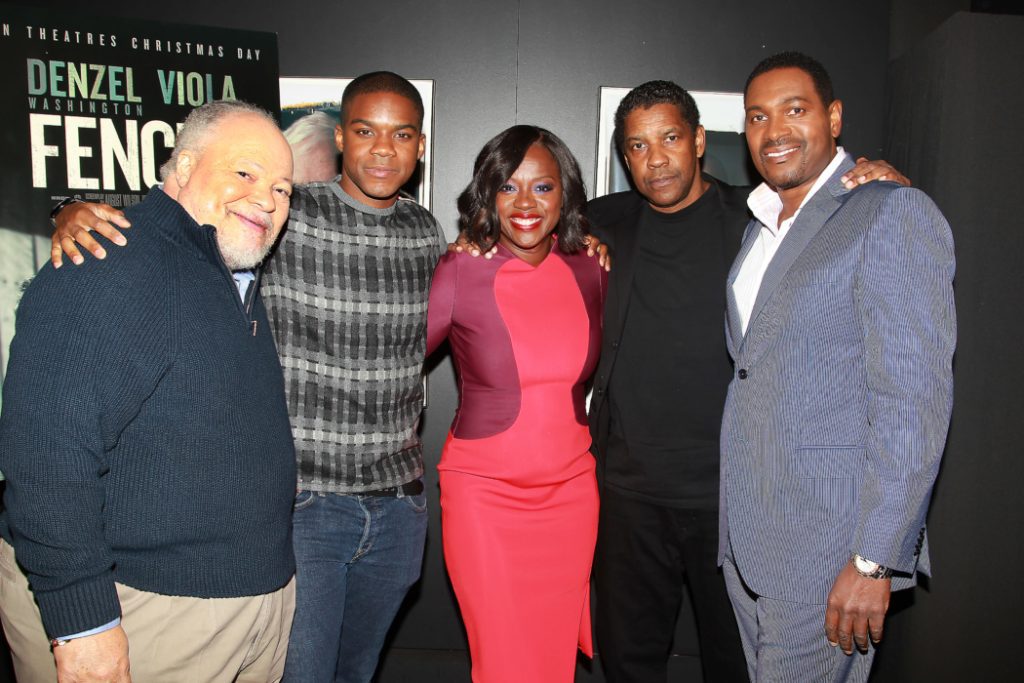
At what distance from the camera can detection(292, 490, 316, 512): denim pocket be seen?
7.59 ft

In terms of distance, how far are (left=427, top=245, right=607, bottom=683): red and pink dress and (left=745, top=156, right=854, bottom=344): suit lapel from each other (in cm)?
72

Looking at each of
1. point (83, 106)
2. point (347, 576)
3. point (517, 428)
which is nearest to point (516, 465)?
point (517, 428)

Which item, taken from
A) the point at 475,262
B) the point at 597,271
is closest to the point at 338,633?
the point at 475,262

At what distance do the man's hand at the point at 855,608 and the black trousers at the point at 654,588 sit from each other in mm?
639

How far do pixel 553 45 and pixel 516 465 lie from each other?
1.97 meters

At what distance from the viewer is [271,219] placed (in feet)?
6.40

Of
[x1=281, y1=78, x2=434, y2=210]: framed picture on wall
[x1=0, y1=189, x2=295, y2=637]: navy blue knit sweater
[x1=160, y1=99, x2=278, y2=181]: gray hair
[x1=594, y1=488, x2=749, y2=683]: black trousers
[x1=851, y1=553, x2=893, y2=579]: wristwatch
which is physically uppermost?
[x1=281, y1=78, x2=434, y2=210]: framed picture on wall

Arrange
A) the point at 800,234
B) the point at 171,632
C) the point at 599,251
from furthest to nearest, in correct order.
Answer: the point at 599,251 → the point at 800,234 → the point at 171,632

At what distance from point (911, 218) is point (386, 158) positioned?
5.04ft

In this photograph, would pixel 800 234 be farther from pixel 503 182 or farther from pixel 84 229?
pixel 84 229

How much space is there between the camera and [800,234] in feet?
6.90

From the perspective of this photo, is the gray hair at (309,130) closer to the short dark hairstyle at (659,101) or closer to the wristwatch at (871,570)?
the short dark hairstyle at (659,101)

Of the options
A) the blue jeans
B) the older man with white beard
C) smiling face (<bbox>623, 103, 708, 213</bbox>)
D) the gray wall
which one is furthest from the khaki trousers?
the gray wall

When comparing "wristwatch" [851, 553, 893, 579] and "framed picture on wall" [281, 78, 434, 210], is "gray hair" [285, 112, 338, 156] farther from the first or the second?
"wristwatch" [851, 553, 893, 579]
